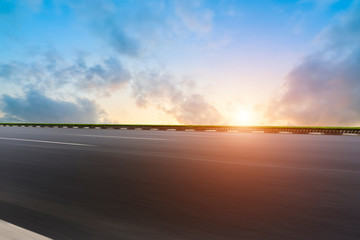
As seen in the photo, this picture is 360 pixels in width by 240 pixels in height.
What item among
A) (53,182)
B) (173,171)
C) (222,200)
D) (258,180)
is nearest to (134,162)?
(173,171)

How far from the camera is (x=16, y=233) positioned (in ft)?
8.20

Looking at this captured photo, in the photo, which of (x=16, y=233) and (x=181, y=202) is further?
(x=181, y=202)

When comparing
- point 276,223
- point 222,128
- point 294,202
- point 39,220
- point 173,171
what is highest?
point 222,128

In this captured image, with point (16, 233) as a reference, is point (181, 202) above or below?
above

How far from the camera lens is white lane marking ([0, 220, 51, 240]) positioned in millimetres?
2406

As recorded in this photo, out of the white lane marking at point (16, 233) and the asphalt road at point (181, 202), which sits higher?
the asphalt road at point (181, 202)

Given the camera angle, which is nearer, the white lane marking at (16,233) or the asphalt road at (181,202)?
the white lane marking at (16,233)

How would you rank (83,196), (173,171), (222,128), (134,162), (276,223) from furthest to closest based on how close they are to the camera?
1. (222,128)
2. (134,162)
3. (173,171)
4. (83,196)
5. (276,223)

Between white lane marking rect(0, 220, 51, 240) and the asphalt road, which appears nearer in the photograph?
white lane marking rect(0, 220, 51, 240)

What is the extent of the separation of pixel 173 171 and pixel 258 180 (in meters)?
1.58

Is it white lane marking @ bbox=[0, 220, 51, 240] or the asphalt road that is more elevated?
the asphalt road

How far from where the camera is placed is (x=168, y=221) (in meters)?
2.89

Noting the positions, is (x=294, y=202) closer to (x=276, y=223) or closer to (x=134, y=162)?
(x=276, y=223)

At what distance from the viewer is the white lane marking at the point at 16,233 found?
7.89 feet
